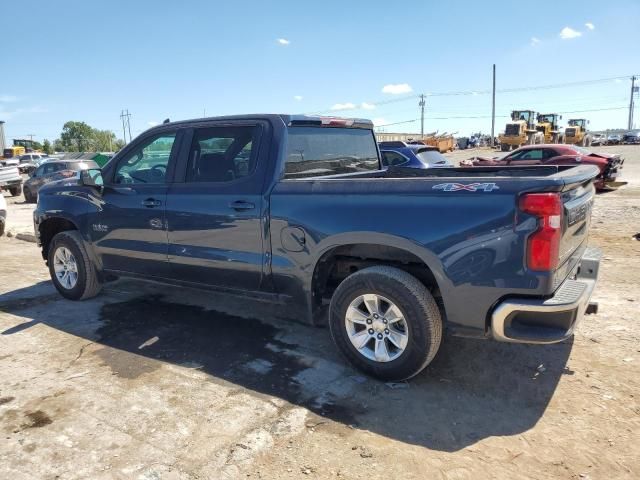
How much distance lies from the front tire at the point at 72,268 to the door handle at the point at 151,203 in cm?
119

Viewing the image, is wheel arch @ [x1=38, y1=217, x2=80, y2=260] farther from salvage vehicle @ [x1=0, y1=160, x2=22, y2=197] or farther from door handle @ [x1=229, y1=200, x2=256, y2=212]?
salvage vehicle @ [x1=0, y1=160, x2=22, y2=197]

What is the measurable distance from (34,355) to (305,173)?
2763 millimetres

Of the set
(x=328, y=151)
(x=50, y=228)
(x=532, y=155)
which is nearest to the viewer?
(x=328, y=151)

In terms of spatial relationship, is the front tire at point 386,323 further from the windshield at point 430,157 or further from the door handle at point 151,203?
the windshield at point 430,157

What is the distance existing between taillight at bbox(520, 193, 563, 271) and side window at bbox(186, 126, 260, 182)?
2.16 m

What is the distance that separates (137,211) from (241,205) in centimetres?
134

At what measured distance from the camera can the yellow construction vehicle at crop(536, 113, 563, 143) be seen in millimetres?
46375

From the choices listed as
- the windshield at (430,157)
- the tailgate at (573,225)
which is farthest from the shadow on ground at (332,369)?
the windshield at (430,157)

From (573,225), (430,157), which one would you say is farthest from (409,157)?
(573,225)

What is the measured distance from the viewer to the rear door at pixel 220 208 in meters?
3.99

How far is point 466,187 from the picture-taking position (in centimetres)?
302

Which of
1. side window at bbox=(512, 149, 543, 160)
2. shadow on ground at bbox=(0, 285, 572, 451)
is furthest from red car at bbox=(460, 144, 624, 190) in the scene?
shadow on ground at bbox=(0, 285, 572, 451)

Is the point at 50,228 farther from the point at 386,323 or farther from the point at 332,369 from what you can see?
the point at 386,323

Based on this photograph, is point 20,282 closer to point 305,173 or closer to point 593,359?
point 305,173
